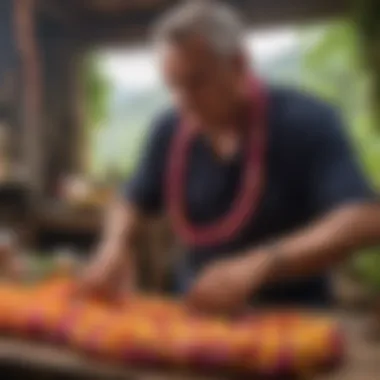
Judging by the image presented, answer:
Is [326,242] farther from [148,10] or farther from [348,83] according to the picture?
[148,10]

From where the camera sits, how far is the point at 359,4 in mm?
720

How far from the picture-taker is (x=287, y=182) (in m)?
0.71

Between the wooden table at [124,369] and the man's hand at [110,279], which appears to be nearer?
the wooden table at [124,369]

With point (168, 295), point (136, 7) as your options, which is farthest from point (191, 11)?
point (168, 295)

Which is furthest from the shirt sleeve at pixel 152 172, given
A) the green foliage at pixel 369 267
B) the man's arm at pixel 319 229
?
the green foliage at pixel 369 267

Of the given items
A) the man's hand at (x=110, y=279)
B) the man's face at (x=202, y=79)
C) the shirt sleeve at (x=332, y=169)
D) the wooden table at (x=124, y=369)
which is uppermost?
the man's face at (x=202, y=79)

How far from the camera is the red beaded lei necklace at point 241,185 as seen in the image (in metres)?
0.72

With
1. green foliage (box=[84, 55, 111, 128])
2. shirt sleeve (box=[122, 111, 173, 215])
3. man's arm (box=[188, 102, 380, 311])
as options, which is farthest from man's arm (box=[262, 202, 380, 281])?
green foliage (box=[84, 55, 111, 128])

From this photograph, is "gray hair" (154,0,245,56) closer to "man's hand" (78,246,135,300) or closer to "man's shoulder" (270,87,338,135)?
"man's shoulder" (270,87,338,135)

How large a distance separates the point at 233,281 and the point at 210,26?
243 millimetres

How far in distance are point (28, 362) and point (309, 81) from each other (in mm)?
372

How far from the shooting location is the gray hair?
2.34 feet

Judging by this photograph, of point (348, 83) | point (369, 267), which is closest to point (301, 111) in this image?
point (348, 83)

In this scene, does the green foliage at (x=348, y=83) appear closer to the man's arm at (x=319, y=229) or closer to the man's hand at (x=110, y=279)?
the man's arm at (x=319, y=229)
